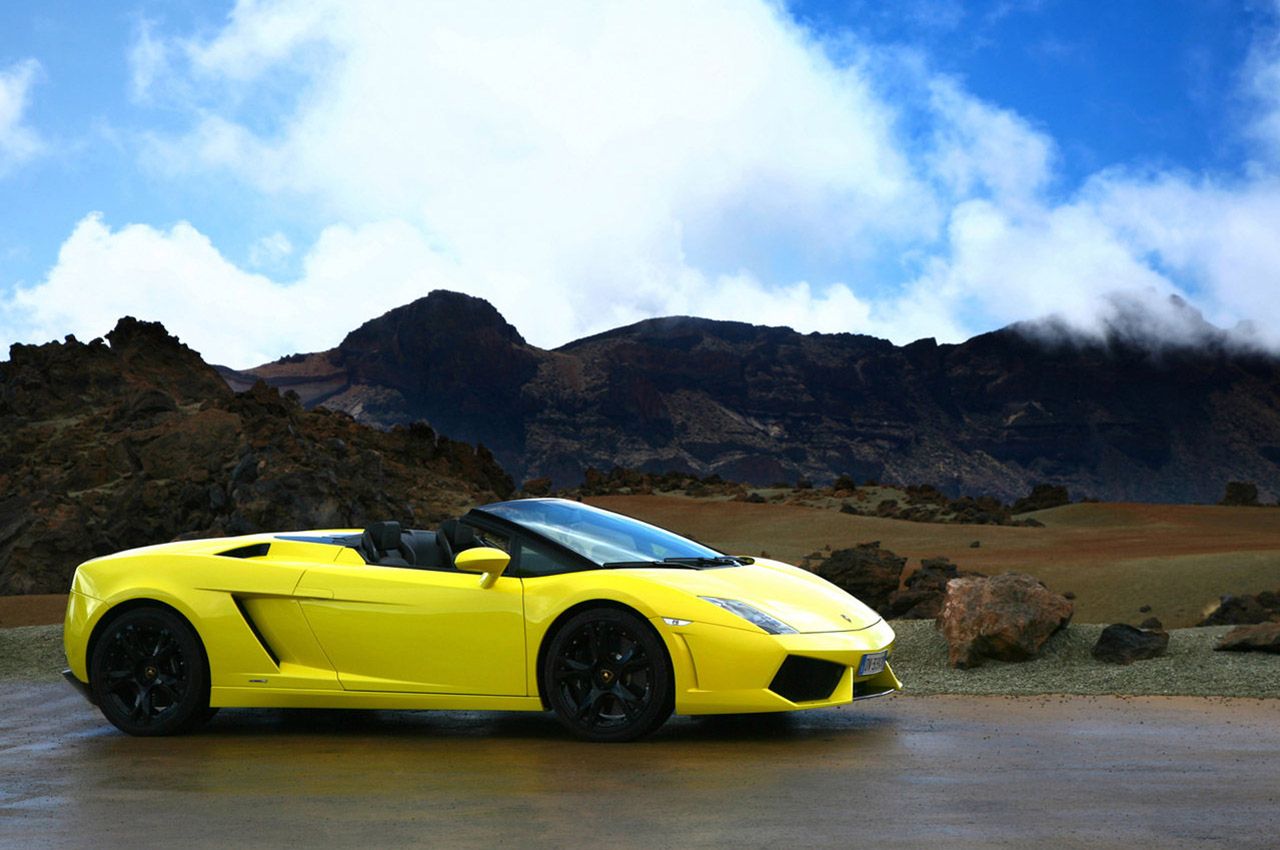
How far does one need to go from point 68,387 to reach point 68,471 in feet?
20.0

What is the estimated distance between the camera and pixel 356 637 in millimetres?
8539

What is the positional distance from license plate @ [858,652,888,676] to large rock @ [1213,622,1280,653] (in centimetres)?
436

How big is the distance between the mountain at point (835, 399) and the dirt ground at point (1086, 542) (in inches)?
2362

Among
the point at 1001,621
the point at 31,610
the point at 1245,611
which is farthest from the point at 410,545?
the point at 31,610

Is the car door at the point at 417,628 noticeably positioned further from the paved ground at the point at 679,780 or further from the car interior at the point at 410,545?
the paved ground at the point at 679,780

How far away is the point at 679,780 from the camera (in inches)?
265

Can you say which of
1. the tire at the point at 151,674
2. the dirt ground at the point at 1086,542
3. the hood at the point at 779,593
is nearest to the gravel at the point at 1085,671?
the hood at the point at 779,593

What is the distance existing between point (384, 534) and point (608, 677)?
1.81 metres

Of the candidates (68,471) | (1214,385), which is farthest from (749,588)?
(1214,385)

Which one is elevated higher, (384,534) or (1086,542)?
(1086,542)

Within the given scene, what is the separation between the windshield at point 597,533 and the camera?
8.56 m

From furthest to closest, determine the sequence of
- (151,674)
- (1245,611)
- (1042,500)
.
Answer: (1042,500) < (1245,611) < (151,674)

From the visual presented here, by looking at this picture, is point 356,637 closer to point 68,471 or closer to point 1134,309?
point 68,471

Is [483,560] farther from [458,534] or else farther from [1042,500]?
[1042,500]
